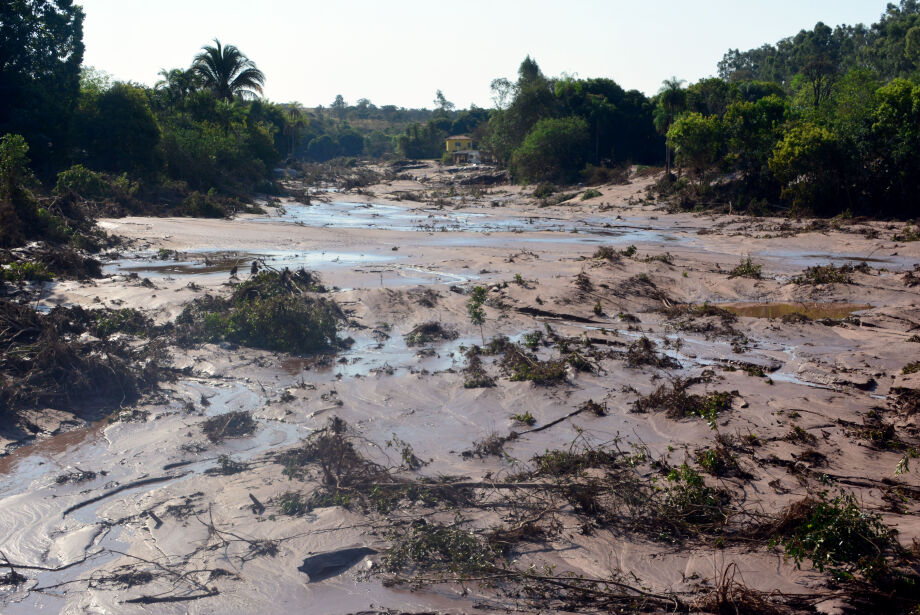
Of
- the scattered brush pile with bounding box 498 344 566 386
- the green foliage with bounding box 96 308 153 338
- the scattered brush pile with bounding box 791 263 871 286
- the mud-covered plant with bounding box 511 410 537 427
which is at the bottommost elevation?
the mud-covered plant with bounding box 511 410 537 427

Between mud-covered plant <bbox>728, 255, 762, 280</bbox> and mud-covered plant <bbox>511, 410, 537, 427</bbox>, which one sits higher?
mud-covered plant <bbox>728, 255, 762, 280</bbox>

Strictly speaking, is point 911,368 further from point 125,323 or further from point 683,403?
point 125,323

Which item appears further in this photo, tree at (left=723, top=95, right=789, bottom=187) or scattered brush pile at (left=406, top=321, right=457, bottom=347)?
tree at (left=723, top=95, right=789, bottom=187)

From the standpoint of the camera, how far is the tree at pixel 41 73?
1037 inches

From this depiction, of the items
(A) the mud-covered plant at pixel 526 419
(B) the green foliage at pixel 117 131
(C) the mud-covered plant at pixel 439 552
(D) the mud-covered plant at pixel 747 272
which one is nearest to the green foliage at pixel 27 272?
(A) the mud-covered plant at pixel 526 419

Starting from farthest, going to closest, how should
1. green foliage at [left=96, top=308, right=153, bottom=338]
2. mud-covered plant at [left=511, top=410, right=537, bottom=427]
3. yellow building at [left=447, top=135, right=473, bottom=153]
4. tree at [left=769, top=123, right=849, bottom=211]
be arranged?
yellow building at [left=447, top=135, right=473, bottom=153] < tree at [left=769, top=123, right=849, bottom=211] < green foliage at [left=96, top=308, right=153, bottom=338] < mud-covered plant at [left=511, top=410, right=537, bottom=427]

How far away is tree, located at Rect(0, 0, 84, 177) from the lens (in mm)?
26328

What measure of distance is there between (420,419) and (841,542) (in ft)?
14.7

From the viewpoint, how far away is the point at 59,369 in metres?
7.96

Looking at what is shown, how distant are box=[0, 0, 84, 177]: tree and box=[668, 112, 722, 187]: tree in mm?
26798

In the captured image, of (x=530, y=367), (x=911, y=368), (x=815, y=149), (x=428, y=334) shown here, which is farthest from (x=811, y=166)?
(x=530, y=367)

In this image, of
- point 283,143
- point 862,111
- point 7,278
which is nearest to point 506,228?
point 862,111

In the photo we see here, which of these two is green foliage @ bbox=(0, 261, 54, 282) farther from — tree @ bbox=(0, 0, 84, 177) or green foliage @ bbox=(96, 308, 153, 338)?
tree @ bbox=(0, 0, 84, 177)

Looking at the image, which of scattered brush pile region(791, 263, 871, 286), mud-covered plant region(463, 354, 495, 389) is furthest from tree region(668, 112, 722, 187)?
mud-covered plant region(463, 354, 495, 389)
